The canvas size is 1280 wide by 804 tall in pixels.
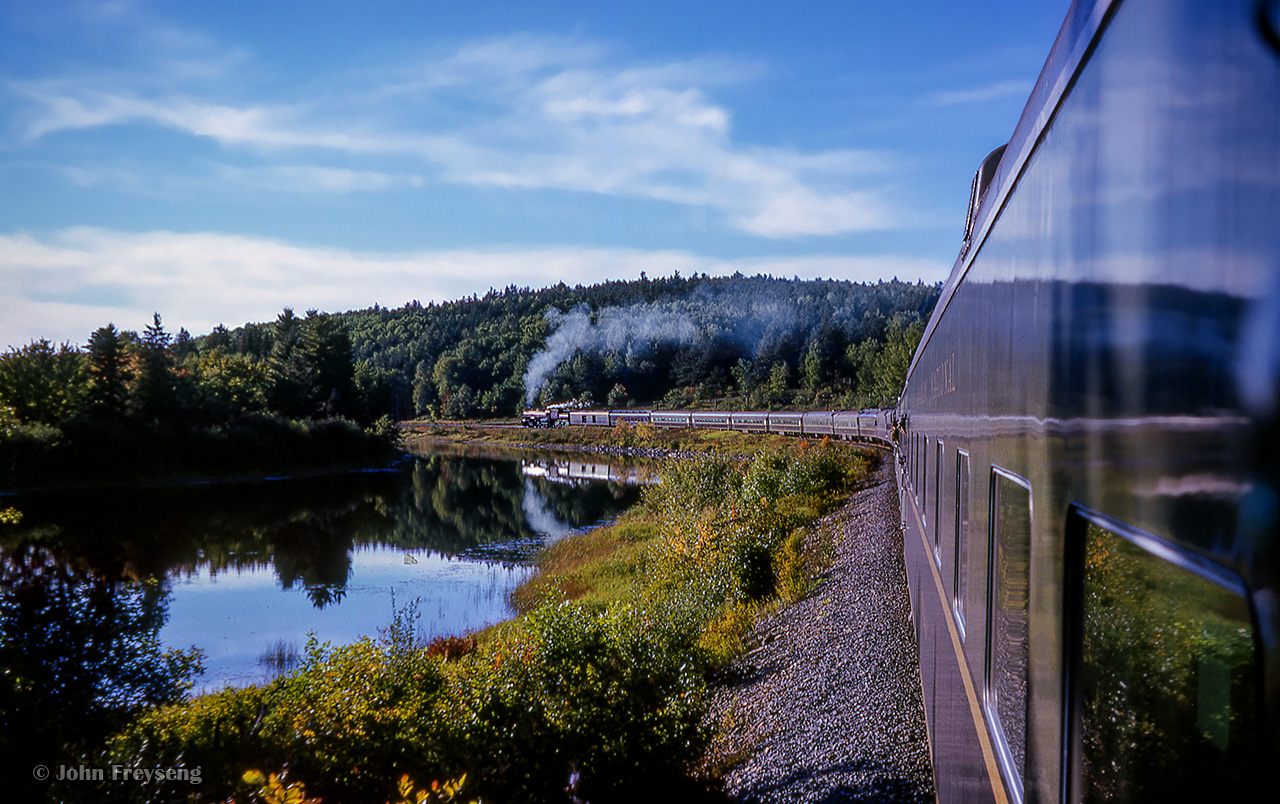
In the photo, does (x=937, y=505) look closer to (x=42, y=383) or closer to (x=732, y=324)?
(x=42, y=383)

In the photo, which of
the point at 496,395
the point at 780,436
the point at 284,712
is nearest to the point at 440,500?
the point at 780,436

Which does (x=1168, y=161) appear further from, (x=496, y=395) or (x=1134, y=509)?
(x=496, y=395)

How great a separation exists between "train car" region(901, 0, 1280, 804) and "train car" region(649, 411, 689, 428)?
182 feet

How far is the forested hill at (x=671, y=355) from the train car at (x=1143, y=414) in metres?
50.4

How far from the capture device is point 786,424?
45750mm

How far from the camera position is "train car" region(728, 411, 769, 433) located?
47.7 meters

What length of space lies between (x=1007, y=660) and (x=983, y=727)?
60cm

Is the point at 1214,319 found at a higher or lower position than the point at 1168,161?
lower

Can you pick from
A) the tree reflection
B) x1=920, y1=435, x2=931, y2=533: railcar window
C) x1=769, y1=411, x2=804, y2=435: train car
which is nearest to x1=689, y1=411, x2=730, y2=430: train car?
x1=769, y1=411, x2=804, y2=435: train car

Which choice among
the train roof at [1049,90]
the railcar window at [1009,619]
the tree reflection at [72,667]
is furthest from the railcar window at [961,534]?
the tree reflection at [72,667]

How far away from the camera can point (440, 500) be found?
37094 mm

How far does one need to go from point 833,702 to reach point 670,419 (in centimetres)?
5179

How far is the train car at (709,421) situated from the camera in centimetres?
5294

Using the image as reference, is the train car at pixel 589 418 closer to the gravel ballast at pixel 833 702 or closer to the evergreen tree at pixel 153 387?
the evergreen tree at pixel 153 387
